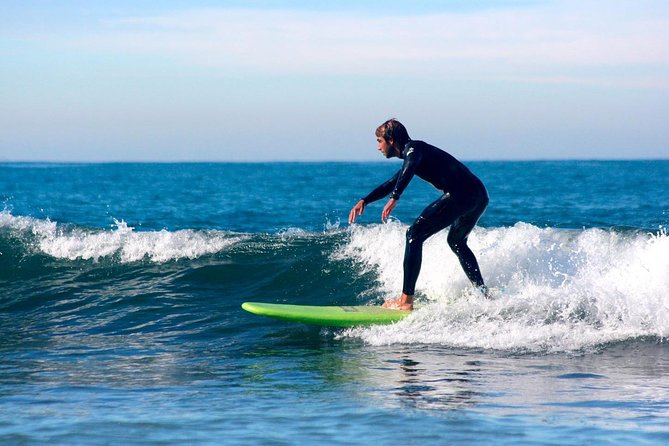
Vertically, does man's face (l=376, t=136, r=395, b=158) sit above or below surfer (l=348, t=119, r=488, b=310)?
above

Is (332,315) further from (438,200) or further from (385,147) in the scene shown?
(385,147)

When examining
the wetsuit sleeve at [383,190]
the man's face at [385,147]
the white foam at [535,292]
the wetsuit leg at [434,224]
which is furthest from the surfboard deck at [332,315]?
the man's face at [385,147]

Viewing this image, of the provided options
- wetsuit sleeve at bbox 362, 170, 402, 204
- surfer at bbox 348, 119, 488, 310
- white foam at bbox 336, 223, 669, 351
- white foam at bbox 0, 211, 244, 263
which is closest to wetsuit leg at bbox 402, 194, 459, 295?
surfer at bbox 348, 119, 488, 310

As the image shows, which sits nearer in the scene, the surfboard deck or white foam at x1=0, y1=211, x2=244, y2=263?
the surfboard deck

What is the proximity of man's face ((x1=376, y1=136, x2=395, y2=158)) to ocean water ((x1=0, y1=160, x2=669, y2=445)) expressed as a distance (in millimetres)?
1486

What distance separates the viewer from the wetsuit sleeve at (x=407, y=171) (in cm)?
783

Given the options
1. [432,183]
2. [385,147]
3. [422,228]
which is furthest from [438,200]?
[385,147]

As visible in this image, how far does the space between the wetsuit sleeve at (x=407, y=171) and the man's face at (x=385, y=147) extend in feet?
0.49

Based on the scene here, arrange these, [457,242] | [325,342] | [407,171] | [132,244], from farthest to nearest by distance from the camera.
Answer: [132,244] < [457,242] < [325,342] < [407,171]

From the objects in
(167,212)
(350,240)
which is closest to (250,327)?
(350,240)

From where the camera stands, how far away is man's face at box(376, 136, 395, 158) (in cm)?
813

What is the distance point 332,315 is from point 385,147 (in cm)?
164

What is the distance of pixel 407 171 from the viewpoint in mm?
7918

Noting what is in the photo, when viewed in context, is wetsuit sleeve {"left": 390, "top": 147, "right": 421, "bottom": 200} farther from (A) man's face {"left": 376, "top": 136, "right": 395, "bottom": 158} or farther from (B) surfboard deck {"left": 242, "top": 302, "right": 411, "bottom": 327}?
(B) surfboard deck {"left": 242, "top": 302, "right": 411, "bottom": 327}
